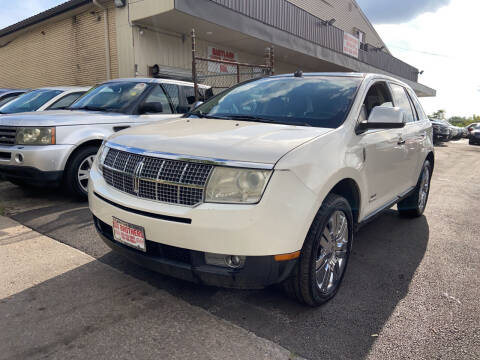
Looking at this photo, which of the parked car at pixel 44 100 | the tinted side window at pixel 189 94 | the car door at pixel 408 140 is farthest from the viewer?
the parked car at pixel 44 100

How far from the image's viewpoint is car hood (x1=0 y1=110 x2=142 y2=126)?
4.64 meters

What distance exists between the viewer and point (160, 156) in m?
2.40

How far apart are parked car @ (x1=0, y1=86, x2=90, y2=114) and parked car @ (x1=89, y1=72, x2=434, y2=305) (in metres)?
4.64

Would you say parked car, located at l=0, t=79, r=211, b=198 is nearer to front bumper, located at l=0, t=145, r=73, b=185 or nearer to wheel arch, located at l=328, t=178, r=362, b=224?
front bumper, located at l=0, t=145, r=73, b=185

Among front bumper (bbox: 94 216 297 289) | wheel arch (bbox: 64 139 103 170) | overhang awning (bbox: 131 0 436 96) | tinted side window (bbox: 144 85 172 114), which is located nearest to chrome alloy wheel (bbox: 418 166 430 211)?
front bumper (bbox: 94 216 297 289)

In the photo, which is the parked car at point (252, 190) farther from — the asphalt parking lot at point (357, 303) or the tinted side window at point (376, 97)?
the asphalt parking lot at point (357, 303)

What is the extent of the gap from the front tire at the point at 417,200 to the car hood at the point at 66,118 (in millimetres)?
3869

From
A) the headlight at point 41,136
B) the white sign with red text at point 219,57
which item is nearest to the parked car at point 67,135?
the headlight at point 41,136

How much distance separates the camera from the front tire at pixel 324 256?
2.38m

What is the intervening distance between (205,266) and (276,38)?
11499 millimetres

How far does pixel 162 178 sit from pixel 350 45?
60.4ft

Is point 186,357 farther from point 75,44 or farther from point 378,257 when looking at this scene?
point 75,44

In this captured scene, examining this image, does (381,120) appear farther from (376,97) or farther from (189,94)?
(189,94)

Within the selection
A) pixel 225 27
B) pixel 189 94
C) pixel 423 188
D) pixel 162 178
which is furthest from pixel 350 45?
pixel 162 178
